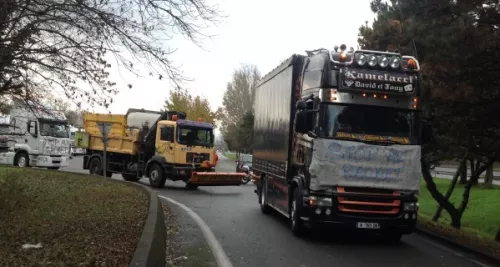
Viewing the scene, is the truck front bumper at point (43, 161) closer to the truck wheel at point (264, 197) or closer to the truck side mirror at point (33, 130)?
the truck side mirror at point (33, 130)

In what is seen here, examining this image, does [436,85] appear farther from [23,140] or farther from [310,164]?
[23,140]

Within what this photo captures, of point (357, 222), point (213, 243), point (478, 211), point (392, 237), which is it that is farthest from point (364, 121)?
point (478, 211)

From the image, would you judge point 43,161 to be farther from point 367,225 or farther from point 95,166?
point 367,225

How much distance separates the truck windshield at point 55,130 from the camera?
27184 mm

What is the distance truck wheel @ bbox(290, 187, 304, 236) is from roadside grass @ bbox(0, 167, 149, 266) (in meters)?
2.96

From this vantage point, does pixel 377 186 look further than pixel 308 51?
No

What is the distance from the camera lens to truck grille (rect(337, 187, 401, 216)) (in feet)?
30.6

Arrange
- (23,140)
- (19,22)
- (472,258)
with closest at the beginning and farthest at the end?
(19,22)
(472,258)
(23,140)

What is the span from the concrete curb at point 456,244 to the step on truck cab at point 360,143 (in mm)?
1055

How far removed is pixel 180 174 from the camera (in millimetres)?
20703

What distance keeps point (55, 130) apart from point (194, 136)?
34.1 feet

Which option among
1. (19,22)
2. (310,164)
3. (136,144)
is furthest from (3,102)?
(136,144)

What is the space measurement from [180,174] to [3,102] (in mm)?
11028

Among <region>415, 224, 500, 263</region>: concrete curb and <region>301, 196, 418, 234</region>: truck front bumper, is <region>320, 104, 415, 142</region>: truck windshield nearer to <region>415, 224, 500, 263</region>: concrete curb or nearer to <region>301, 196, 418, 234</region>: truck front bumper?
<region>301, 196, 418, 234</region>: truck front bumper
